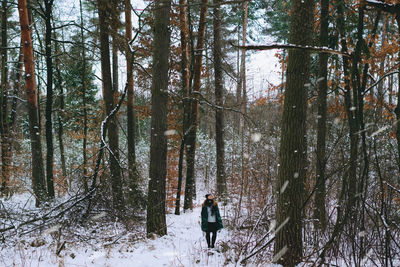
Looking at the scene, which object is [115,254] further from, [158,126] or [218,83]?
[218,83]

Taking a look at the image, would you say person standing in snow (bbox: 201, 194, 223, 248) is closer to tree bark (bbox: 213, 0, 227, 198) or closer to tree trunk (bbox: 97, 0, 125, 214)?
tree trunk (bbox: 97, 0, 125, 214)

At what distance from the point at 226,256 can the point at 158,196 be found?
241 centimetres

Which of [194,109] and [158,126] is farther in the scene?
[194,109]

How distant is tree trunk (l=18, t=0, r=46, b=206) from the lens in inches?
360

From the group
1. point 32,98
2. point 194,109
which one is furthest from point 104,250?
point 194,109

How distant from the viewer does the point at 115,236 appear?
678 centimetres

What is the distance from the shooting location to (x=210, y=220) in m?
6.92

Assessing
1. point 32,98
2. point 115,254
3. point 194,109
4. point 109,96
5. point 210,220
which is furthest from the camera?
point 194,109

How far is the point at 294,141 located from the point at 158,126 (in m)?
3.73

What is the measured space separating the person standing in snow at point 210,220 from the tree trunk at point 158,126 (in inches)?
44.5

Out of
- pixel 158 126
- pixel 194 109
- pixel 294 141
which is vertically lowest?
pixel 294 141

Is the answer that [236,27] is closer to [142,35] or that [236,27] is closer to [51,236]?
[142,35]

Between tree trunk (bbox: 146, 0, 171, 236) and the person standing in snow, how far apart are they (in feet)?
3.71

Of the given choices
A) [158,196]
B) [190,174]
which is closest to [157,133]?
[158,196]
